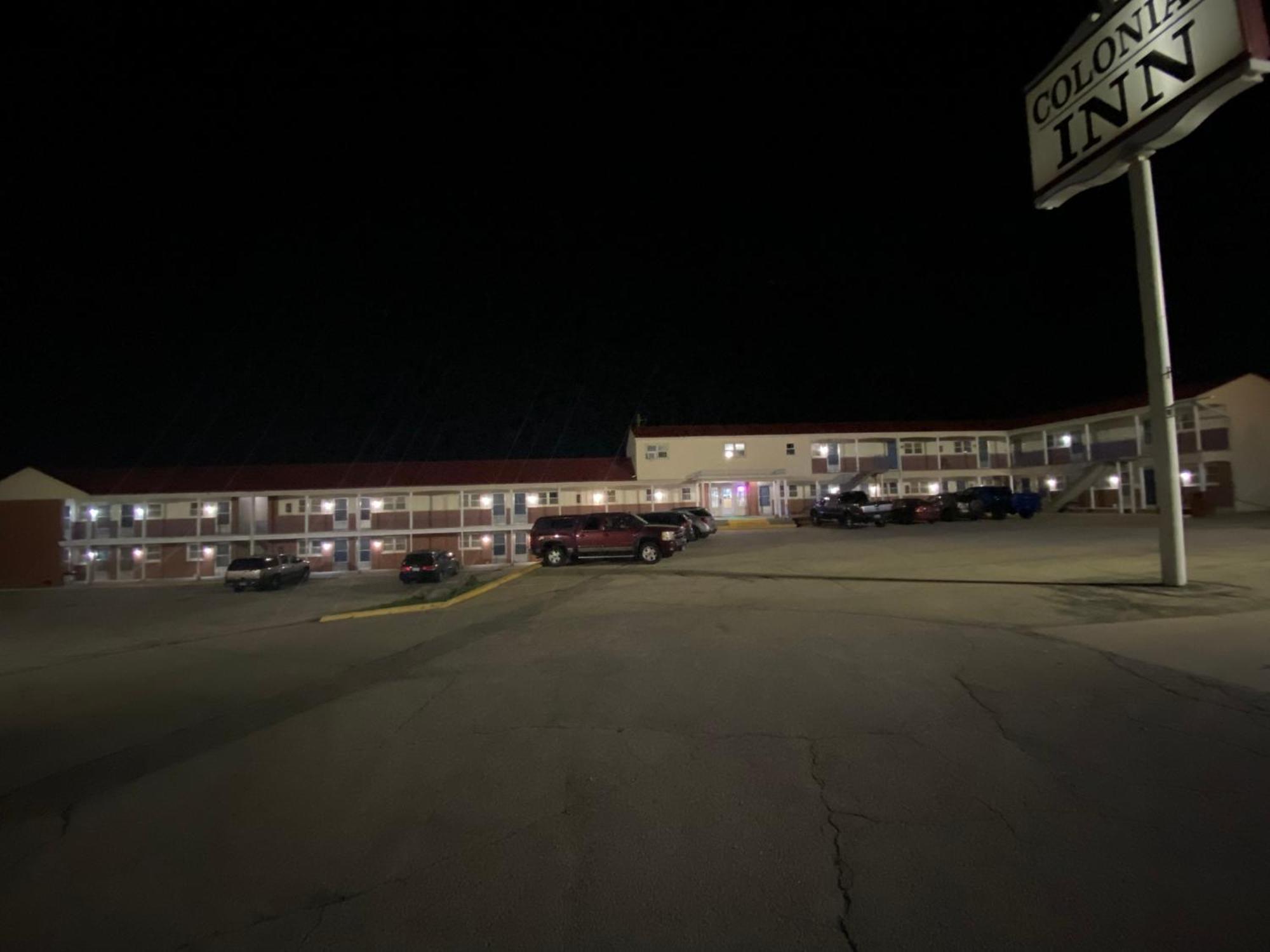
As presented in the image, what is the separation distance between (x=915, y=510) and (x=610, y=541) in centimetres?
1672

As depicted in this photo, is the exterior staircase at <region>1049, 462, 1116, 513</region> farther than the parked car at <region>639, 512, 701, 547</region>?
Yes

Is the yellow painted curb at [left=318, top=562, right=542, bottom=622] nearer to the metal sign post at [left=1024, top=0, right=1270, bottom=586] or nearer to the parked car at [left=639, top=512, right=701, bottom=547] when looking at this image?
the parked car at [left=639, top=512, right=701, bottom=547]

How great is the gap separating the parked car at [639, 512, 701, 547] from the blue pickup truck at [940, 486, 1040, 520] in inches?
498

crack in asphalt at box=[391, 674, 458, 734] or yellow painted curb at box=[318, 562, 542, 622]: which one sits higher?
crack in asphalt at box=[391, 674, 458, 734]

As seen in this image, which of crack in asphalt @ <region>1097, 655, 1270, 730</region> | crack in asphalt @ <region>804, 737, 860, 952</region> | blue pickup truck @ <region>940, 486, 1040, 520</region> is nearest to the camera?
crack in asphalt @ <region>804, 737, 860, 952</region>

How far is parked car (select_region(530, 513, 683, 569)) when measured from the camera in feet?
62.9

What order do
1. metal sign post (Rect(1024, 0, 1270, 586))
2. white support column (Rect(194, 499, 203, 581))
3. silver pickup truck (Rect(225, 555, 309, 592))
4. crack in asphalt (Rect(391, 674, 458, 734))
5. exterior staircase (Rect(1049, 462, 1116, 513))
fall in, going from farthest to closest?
white support column (Rect(194, 499, 203, 581)), exterior staircase (Rect(1049, 462, 1116, 513)), silver pickup truck (Rect(225, 555, 309, 592)), metal sign post (Rect(1024, 0, 1270, 586)), crack in asphalt (Rect(391, 674, 458, 734))

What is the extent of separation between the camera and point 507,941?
2699 mm

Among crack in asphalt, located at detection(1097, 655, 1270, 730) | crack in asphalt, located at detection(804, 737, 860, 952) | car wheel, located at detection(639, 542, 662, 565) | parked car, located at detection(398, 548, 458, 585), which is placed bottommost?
parked car, located at detection(398, 548, 458, 585)

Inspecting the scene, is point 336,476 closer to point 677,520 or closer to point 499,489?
point 499,489

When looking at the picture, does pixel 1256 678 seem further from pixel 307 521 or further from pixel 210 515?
pixel 210 515

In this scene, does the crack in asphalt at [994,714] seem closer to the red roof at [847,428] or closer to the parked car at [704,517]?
the parked car at [704,517]

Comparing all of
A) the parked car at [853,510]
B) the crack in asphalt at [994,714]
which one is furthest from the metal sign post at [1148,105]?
the parked car at [853,510]

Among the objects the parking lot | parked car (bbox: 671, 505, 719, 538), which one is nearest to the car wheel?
parked car (bbox: 671, 505, 719, 538)
